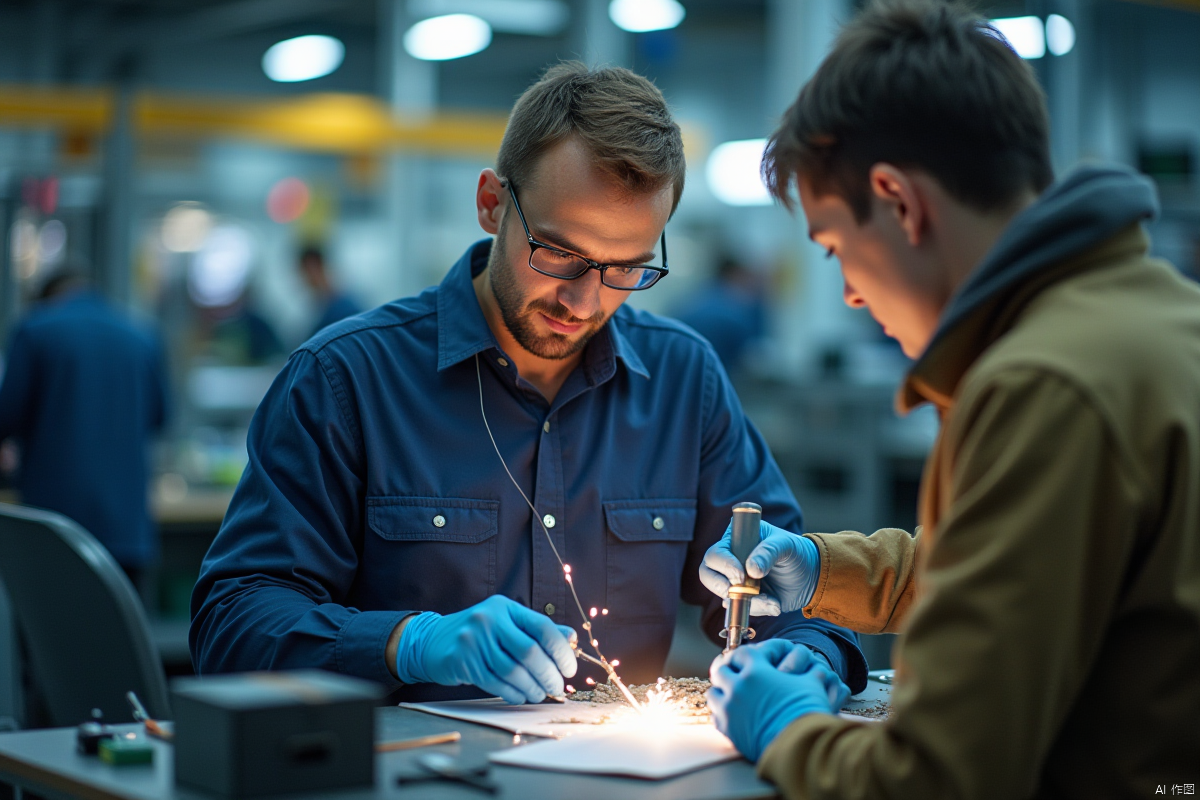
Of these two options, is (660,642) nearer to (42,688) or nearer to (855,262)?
(855,262)

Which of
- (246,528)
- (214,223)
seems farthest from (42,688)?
(214,223)

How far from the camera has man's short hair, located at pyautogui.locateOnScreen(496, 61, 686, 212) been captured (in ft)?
5.96

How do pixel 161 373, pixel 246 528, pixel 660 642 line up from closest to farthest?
pixel 246 528
pixel 660 642
pixel 161 373

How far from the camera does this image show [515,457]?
1907 mm

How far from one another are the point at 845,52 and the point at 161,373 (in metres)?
4.34

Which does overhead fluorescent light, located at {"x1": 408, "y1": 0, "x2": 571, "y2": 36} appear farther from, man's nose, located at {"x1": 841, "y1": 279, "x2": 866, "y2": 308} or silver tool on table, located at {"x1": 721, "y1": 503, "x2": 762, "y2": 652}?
man's nose, located at {"x1": 841, "y1": 279, "x2": 866, "y2": 308}

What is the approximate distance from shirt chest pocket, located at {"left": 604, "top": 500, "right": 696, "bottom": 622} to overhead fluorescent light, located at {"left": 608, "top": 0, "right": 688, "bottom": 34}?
18.4 feet

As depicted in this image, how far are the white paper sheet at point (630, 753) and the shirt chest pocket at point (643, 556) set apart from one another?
1.69ft

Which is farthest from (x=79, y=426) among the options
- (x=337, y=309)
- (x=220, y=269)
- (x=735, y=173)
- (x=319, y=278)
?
(x=735, y=173)

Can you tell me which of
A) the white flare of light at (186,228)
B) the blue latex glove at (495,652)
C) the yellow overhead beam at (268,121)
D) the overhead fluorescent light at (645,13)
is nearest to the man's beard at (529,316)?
the blue latex glove at (495,652)

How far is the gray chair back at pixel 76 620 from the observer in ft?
6.21

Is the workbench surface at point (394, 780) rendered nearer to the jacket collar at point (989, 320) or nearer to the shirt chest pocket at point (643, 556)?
the jacket collar at point (989, 320)

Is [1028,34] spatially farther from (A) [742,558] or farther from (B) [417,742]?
(B) [417,742]

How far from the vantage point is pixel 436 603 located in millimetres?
1823
